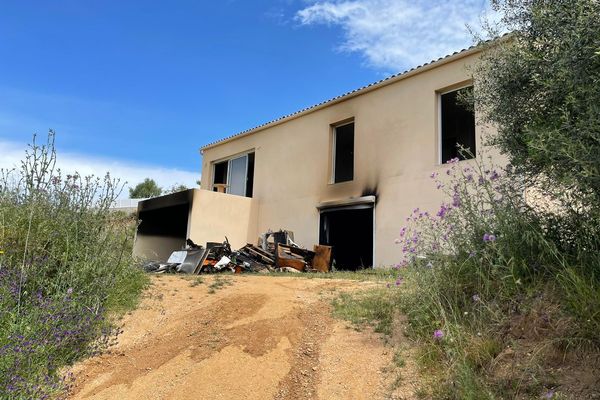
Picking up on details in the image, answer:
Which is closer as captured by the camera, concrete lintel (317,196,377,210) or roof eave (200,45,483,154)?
roof eave (200,45,483,154)

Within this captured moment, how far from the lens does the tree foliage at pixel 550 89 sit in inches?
115

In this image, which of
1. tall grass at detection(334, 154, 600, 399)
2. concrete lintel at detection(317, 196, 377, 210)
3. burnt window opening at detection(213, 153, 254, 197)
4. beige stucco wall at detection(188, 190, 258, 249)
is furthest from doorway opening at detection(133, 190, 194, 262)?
tall grass at detection(334, 154, 600, 399)

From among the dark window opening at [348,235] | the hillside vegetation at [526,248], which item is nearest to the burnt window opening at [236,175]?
the dark window opening at [348,235]

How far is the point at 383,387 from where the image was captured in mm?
3260

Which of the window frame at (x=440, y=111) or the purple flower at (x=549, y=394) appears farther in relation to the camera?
the window frame at (x=440, y=111)

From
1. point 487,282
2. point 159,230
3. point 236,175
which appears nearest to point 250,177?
point 236,175

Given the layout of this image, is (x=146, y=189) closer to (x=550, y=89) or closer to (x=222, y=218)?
(x=222, y=218)

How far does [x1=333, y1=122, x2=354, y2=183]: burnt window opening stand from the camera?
1219 centimetres

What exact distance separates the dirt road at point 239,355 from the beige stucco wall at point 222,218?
7360 millimetres

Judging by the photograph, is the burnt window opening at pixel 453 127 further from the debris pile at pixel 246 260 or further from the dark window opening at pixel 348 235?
the debris pile at pixel 246 260

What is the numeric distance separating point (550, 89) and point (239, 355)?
11.1ft

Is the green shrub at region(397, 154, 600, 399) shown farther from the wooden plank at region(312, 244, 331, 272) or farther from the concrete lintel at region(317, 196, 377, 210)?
the wooden plank at region(312, 244, 331, 272)

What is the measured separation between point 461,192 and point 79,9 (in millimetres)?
8432

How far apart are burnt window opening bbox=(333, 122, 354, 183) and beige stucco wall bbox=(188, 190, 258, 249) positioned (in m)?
3.32
